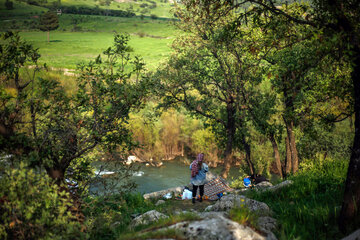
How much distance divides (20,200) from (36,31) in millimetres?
95903

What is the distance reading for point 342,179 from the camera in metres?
8.56

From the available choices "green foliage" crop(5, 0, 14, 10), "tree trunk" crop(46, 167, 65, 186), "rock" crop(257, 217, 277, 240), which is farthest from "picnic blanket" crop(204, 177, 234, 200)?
"green foliage" crop(5, 0, 14, 10)

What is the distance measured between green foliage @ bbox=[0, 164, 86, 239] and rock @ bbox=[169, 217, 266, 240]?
6.83ft

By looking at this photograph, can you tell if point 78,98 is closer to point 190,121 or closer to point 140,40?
point 190,121

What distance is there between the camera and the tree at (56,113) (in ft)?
21.6

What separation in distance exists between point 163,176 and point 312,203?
79.7 feet

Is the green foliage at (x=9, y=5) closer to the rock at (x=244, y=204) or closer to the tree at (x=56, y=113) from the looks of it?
the tree at (x=56, y=113)

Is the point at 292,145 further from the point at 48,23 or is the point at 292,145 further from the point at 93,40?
the point at 93,40

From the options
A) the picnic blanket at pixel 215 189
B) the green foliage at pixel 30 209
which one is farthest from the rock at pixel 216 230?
the picnic blanket at pixel 215 189

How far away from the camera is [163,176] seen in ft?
101

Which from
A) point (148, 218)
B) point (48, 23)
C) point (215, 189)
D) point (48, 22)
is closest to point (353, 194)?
point (148, 218)

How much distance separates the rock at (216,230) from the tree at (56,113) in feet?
11.0

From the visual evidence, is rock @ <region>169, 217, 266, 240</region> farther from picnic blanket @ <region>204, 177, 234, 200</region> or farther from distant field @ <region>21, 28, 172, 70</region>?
distant field @ <region>21, 28, 172, 70</region>

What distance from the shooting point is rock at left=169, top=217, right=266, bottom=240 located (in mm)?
4988
